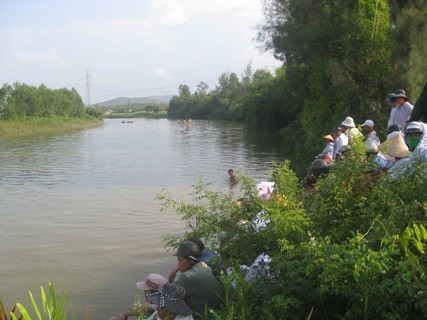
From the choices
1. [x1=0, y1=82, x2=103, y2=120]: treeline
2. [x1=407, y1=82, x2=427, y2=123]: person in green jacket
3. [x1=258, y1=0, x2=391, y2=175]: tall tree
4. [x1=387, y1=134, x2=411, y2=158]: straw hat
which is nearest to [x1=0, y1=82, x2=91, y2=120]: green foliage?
[x1=0, y1=82, x2=103, y2=120]: treeline

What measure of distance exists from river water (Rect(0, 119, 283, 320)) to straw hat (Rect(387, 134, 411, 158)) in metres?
4.37

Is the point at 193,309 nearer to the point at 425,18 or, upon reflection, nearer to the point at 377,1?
the point at 425,18

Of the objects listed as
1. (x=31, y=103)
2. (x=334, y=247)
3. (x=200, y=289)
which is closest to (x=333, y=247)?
(x=334, y=247)

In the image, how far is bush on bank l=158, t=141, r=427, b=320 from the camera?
3055 millimetres

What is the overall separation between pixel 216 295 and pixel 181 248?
578 millimetres

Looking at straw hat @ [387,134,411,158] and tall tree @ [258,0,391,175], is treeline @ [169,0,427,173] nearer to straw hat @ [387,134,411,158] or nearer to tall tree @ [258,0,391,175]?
tall tree @ [258,0,391,175]

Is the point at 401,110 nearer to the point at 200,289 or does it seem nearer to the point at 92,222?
the point at 200,289

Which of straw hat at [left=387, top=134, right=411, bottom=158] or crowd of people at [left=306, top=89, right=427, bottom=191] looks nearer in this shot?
crowd of people at [left=306, top=89, right=427, bottom=191]

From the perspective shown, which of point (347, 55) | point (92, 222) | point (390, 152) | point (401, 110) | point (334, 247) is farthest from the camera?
point (347, 55)

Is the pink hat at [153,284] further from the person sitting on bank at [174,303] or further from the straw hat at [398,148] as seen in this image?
the straw hat at [398,148]

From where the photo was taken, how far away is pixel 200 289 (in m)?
4.45

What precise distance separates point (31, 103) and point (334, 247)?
73.4 m

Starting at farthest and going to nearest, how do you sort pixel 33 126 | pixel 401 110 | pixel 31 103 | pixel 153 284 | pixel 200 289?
1. pixel 31 103
2. pixel 33 126
3. pixel 401 110
4. pixel 153 284
5. pixel 200 289

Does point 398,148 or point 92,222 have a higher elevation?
point 398,148
